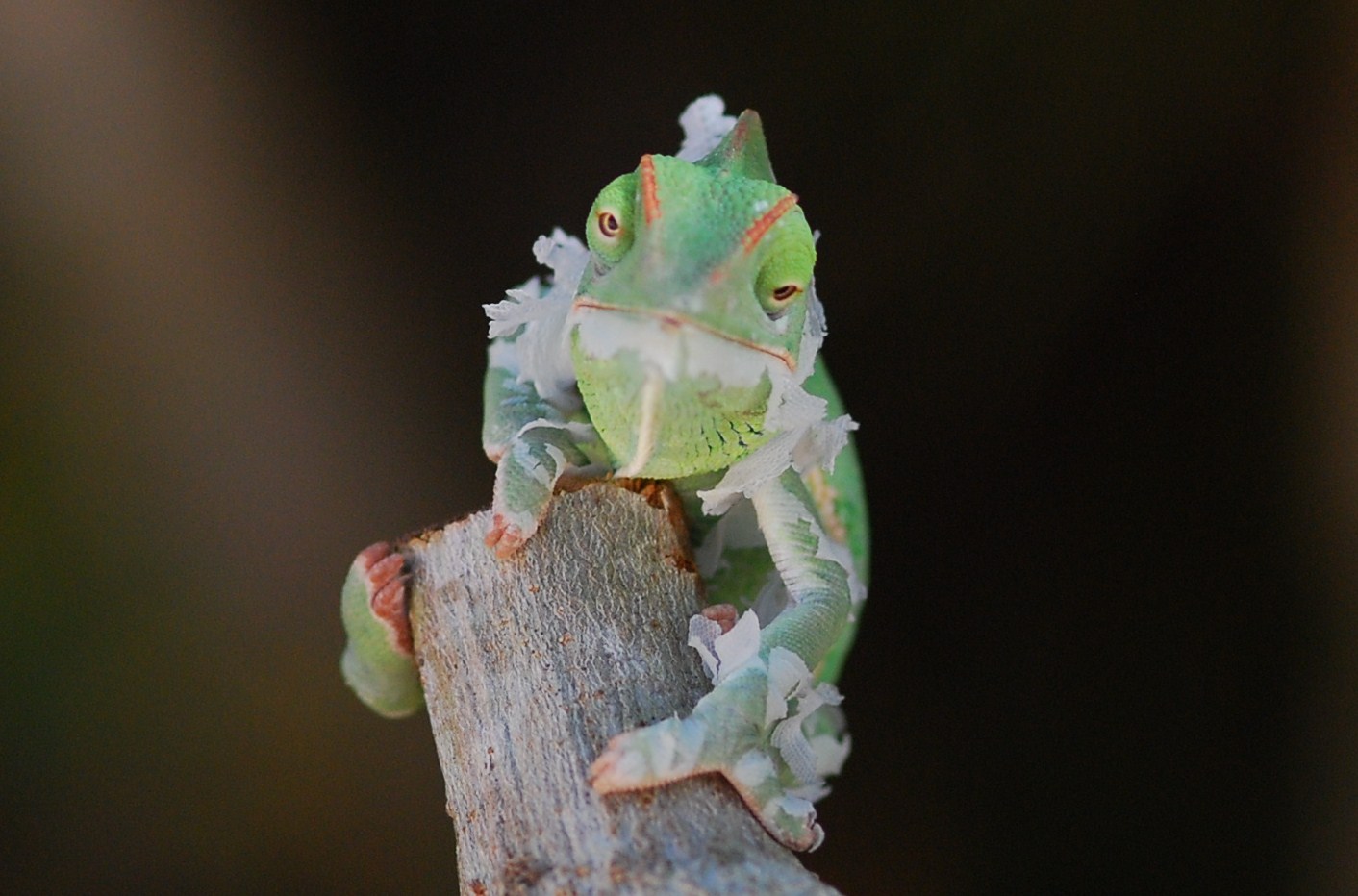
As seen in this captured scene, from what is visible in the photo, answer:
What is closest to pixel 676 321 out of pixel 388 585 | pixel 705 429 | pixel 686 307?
pixel 686 307

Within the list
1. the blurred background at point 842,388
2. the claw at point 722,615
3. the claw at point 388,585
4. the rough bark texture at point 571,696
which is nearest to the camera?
the rough bark texture at point 571,696

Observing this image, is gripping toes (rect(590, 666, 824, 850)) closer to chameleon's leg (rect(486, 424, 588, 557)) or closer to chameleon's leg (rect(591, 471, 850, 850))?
chameleon's leg (rect(591, 471, 850, 850))

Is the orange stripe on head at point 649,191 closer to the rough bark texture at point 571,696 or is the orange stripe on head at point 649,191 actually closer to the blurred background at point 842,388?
the rough bark texture at point 571,696

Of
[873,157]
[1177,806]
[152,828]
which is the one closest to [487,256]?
[873,157]

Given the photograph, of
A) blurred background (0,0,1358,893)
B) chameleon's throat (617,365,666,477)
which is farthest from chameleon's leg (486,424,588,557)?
blurred background (0,0,1358,893)

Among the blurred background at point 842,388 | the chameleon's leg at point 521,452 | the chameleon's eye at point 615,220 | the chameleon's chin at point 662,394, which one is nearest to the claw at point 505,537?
the chameleon's leg at point 521,452

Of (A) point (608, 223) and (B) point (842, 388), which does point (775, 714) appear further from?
(B) point (842, 388)

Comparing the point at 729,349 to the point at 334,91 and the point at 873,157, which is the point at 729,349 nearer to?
the point at 873,157

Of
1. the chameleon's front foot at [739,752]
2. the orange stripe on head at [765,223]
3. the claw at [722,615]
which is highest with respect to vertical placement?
the orange stripe on head at [765,223]
